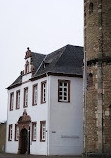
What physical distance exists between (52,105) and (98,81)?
7256mm

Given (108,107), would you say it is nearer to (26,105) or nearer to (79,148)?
(79,148)

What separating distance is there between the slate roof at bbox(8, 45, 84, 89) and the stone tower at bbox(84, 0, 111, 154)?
5.87 meters

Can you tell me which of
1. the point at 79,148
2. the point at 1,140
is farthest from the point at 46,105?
the point at 1,140

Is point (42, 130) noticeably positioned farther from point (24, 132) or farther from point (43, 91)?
point (24, 132)

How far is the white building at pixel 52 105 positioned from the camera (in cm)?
3778

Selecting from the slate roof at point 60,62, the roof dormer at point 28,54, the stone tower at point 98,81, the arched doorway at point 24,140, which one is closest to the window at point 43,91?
the slate roof at point 60,62

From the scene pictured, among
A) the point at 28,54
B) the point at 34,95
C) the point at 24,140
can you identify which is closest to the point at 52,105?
the point at 34,95

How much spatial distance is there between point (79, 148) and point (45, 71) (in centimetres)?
807

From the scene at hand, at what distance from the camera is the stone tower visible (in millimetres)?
31453

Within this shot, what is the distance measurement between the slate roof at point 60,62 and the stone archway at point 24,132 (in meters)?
4.20

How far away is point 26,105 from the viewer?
43.1 m

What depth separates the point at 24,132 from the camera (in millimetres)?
43656

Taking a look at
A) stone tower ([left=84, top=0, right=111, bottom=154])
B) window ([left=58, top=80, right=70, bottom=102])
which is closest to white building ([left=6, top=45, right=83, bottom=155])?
window ([left=58, top=80, right=70, bottom=102])

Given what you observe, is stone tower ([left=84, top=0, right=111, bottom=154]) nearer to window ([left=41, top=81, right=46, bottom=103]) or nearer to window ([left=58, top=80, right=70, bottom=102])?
window ([left=58, top=80, right=70, bottom=102])
